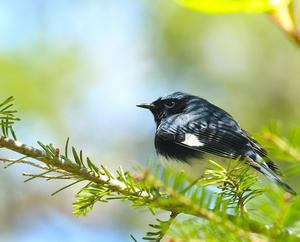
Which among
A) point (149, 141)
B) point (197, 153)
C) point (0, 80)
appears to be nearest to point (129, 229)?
point (149, 141)

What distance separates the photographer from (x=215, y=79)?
20.8 ft

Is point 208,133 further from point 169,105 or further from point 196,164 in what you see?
point 169,105

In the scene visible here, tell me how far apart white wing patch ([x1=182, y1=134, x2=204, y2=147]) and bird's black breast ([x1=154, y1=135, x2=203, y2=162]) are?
3cm

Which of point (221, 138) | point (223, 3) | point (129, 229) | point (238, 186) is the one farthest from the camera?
point (129, 229)

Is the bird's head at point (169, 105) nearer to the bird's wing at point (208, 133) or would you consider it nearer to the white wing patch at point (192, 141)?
the bird's wing at point (208, 133)

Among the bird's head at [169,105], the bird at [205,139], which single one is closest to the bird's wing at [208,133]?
the bird at [205,139]

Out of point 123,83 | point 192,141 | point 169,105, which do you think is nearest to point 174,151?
point 192,141

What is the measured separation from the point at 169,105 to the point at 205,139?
0.83m

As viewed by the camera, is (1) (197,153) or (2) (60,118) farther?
(2) (60,118)

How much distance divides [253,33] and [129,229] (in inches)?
104

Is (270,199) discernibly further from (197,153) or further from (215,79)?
(215,79)

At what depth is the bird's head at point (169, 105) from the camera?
3473 millimetres

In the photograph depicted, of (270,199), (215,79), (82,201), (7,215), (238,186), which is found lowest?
(7,215)

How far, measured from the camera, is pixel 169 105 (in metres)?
3.53
